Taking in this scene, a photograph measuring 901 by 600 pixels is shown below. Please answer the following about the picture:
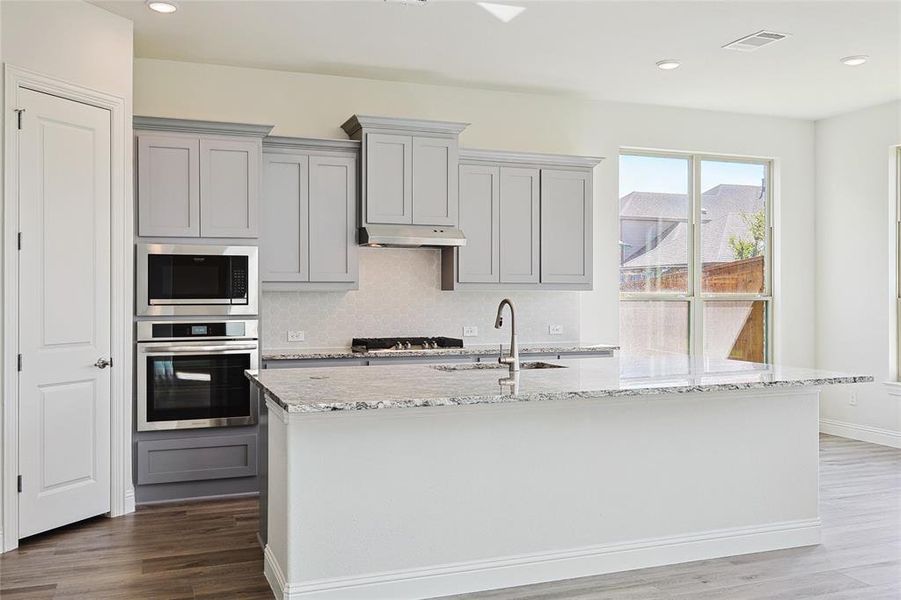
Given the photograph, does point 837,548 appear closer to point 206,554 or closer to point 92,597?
point 206,554

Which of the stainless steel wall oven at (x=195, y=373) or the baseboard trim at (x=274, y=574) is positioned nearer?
the baseboard trim at (x=274, y=574)

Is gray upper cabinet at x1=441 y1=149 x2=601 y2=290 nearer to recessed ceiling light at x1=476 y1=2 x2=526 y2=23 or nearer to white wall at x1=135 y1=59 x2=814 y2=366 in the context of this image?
white wall at x1=135 y1=59 x2=814 y2=366

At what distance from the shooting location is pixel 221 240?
5.09 m

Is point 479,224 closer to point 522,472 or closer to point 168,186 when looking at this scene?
point 168,186

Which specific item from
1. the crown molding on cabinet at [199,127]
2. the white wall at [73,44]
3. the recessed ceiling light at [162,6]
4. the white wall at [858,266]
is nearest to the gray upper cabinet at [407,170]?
the crown molding on cabinet at [199,127]

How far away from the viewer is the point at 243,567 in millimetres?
3670

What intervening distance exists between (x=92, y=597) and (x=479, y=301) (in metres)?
3.68

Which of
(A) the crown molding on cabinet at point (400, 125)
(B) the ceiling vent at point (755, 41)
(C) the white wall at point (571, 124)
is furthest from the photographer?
(C) the white wall at point (571, 124)

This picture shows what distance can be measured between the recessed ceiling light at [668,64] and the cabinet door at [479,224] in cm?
136

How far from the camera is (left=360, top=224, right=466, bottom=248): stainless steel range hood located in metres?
5.45

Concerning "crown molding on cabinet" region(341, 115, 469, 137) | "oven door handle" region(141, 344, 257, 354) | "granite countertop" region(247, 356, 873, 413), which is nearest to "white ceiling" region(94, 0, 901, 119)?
"crown molding on cabinet" region(341, 115, 469, 137)

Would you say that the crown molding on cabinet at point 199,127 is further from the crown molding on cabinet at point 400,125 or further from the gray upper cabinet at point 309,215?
the crown molding on cabinet at point 400,125

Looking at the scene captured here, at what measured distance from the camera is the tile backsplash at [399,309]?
18.9 ft

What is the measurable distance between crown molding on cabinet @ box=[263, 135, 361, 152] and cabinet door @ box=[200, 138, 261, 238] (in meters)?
0.18
